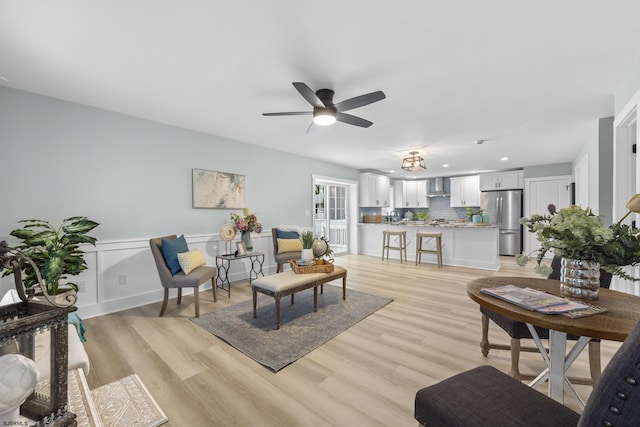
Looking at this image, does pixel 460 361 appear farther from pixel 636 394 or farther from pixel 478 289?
pixel 636 394

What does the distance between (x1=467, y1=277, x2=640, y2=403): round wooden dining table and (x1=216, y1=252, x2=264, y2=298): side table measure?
10.4ft

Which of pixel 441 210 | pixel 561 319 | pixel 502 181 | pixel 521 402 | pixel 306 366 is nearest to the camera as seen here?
pixel 521 402

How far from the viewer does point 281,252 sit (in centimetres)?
463

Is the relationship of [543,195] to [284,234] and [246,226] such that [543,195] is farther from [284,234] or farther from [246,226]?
[246,226]

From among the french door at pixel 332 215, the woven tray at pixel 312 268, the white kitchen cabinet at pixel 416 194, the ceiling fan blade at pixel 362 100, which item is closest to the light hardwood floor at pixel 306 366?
the woven tray at pixel 312 268

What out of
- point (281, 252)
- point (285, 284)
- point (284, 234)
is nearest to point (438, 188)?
point (284, 234)

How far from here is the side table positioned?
3.92 meters

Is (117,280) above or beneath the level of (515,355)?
above

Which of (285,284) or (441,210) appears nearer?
(285,284)

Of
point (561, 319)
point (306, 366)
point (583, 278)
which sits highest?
point (583, 278)

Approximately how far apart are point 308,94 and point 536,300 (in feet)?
6.81

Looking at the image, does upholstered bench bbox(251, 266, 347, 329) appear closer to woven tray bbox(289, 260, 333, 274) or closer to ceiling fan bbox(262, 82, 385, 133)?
woven tray bbox(289, 260, 333, 274)

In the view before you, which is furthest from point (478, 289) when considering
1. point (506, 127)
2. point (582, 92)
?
point (506, 127)

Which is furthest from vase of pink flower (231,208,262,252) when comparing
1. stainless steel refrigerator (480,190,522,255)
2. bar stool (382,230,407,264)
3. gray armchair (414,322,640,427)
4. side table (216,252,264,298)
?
stainless steel refrigerator (480,190,522,255)
